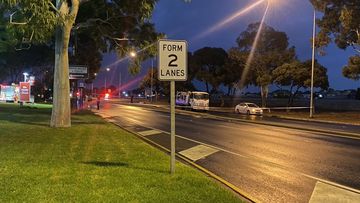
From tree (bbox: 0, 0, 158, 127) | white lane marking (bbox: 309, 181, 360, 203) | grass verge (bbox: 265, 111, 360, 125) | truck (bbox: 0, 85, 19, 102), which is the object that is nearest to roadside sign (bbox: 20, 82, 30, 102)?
truck (bbox: 0, 85, 19, 102)

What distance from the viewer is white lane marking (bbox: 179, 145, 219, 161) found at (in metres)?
14.7

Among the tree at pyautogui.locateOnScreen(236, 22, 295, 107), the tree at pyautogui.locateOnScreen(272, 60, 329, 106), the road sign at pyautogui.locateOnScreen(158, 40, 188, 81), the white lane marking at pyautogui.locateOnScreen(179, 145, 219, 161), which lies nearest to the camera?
the road sign at pyautogui.locateOnScreen(158, 40, 188, 81)

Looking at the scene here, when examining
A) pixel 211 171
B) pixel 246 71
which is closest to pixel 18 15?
pixel 211 171

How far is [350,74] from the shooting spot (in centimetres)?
4412

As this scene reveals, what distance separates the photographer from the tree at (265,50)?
200ft

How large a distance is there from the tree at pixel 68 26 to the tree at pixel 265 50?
33.6 meters

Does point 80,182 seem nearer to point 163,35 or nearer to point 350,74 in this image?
point 163,35

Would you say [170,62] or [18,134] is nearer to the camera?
[170,62]

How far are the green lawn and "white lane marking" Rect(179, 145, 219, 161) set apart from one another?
1.20 m

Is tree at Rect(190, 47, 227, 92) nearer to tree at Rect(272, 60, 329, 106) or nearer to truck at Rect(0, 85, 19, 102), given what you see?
tree at Rect(272, 60, 329, 106)

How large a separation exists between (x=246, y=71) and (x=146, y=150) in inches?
2105

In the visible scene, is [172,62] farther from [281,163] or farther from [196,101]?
[196,101]

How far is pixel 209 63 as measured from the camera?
8450 cm

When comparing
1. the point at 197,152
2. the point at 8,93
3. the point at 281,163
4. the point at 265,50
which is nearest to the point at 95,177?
the point at 281,163
